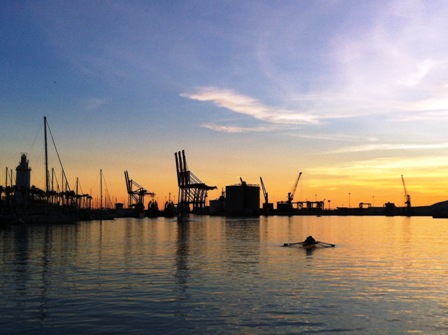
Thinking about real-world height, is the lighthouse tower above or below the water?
above

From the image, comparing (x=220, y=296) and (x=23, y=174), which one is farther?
(x=23, y=174)

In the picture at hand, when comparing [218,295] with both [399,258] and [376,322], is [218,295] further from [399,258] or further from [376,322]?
[399,258]

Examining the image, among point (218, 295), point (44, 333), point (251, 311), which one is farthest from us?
point (218, 295)

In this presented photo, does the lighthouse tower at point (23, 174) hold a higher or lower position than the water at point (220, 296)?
higher

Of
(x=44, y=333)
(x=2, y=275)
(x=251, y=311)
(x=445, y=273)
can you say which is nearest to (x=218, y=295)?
(x=251, y=311)

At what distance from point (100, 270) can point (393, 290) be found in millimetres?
20902

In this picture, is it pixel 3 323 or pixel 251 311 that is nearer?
pixel 3 323

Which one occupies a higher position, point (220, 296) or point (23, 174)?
point (23, 174)

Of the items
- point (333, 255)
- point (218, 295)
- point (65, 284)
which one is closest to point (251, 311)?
point (218, 295)

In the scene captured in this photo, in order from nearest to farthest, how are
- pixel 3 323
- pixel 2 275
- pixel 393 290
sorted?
1. pixel 3 323
2. pixel 393 290
3. pixel 2 275

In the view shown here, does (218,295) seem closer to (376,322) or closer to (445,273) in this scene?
(376,322)

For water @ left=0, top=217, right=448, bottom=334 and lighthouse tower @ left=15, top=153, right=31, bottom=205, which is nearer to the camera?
water @ left=0, top=217, right=448, bottom=334

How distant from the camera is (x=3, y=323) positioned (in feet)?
64.4

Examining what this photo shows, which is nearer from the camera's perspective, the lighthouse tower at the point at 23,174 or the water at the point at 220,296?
the water at the point at 220,296
